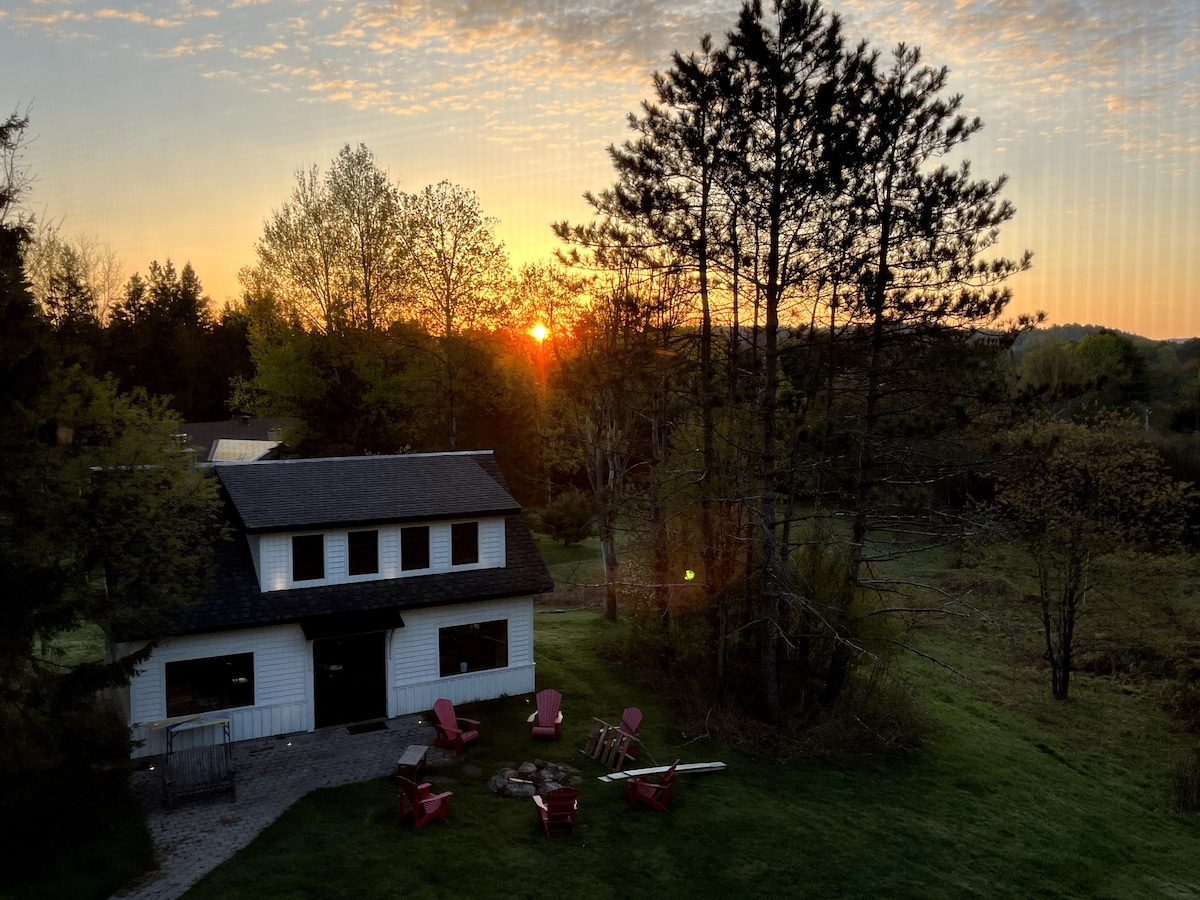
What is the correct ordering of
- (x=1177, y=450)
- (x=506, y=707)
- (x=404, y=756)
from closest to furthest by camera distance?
(x=404, y=756) < (x=506, y=707) < (x=1177, y=450)

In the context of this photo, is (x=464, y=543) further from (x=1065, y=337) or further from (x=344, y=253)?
(x=1065, y=337)

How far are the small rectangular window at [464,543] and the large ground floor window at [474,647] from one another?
1.83 m

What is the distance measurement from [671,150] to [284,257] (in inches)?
1139

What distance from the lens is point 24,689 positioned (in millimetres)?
12586

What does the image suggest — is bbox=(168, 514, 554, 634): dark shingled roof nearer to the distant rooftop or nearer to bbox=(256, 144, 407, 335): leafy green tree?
bbox=(256, 144, 407, 335): leafy green tree

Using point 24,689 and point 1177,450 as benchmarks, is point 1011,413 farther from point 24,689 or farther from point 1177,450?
point 1177,450

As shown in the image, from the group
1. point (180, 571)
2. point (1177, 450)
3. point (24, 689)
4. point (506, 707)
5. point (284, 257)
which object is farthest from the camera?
point (1177, 450)

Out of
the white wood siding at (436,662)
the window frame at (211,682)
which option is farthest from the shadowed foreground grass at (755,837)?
the window frame at (211,682)

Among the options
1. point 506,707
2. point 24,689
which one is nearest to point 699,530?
point 506,707

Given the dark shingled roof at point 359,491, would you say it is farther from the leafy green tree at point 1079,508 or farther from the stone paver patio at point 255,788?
the leafy green tree at point 1079,508

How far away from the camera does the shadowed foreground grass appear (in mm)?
12688

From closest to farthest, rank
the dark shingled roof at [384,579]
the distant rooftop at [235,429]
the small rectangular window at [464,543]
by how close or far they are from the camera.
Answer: the dark shingled roof at [384,579] < the small rectangular window at [464,543] < the distant rooftop at [235,429]

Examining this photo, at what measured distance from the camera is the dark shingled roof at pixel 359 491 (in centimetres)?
1940

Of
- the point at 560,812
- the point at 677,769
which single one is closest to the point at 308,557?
the point at 560,812
